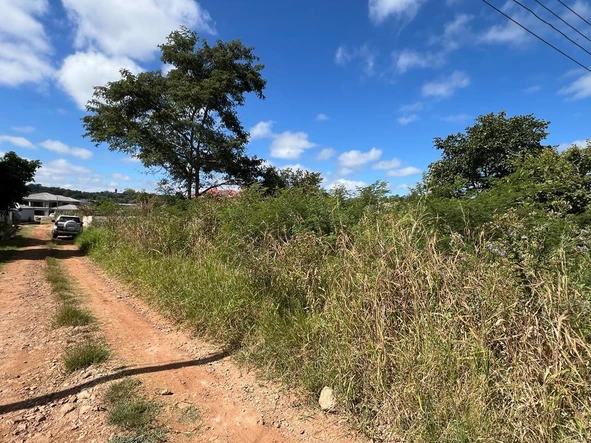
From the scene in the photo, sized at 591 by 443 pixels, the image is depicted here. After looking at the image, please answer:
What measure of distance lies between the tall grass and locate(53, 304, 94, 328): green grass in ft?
4.96

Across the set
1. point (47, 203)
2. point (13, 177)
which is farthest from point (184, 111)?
point (47, 203)

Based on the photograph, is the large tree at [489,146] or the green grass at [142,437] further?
the large tree at [489,146]

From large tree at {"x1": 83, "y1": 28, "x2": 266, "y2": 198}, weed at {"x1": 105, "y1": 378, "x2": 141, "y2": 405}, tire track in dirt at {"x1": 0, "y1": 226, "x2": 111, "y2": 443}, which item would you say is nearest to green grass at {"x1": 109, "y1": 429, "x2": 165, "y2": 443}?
tire track in dirt at {"x1": 0, "y1": 226, "x2": 111, "y2": 443}

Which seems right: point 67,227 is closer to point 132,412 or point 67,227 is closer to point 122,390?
point 122,390

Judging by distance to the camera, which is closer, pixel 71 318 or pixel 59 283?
pixel 71 318

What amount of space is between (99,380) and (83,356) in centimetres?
53

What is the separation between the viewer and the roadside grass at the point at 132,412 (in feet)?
8.70

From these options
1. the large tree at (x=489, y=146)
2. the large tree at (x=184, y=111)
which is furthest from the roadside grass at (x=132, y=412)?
the large tree at (x=184, y=111)

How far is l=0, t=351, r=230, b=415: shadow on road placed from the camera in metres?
3.04

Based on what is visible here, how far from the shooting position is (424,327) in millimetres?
2773

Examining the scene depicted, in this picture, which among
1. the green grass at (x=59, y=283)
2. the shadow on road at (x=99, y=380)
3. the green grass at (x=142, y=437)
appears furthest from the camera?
the green grass at (x=59, y=283)

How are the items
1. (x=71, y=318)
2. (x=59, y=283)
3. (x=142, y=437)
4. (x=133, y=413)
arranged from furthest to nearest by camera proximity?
(x=59, y=283) → (x=71, y=318) → (x=133, y=413) → (x=142, y=437)

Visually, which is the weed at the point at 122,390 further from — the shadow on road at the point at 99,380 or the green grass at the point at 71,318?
the green grass at the point at 71,318

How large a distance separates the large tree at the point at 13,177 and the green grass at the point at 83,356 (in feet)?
63.0
